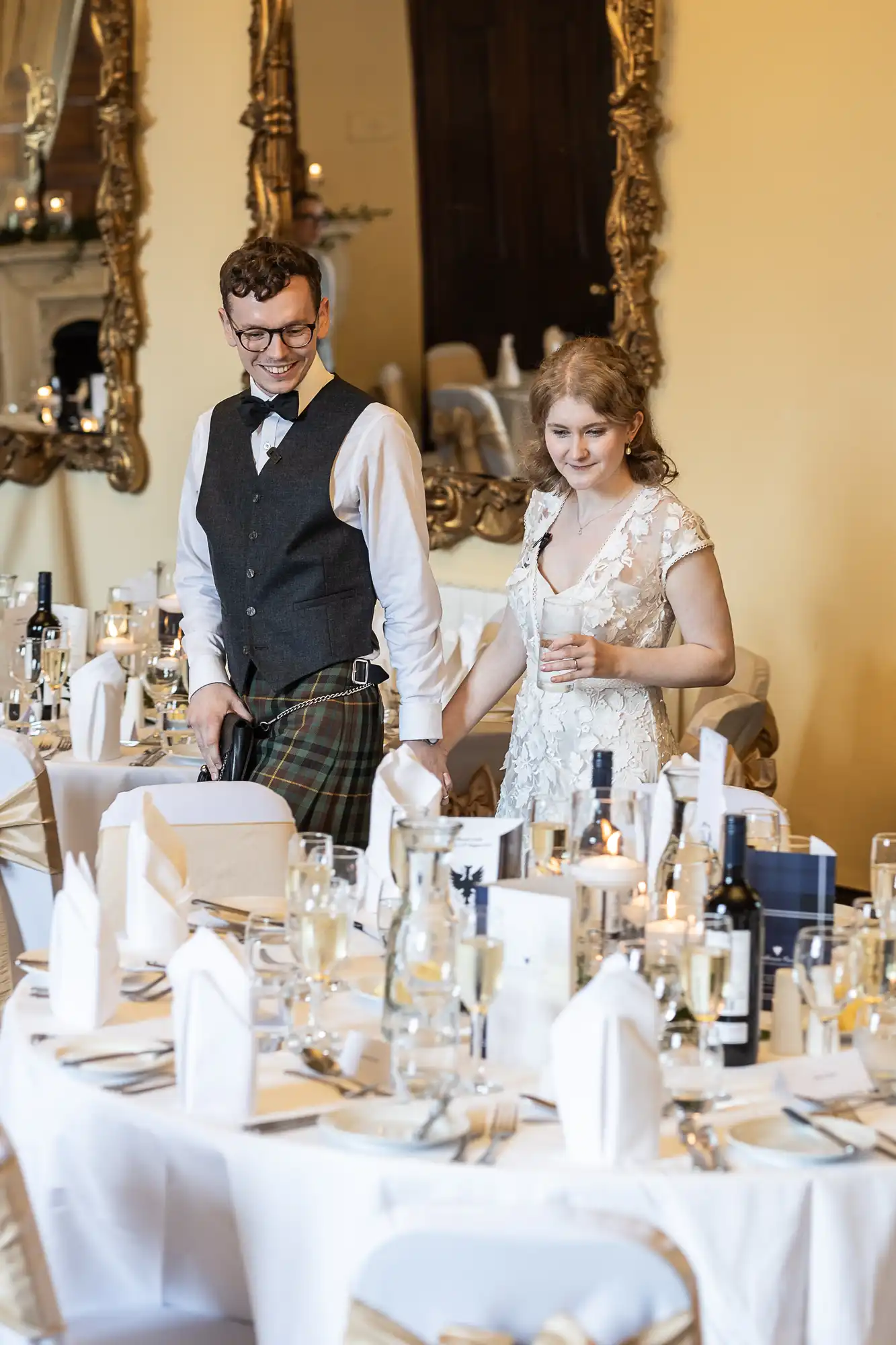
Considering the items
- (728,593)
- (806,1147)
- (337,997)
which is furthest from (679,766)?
(728,593)

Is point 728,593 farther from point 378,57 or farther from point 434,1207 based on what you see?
point 434,1207

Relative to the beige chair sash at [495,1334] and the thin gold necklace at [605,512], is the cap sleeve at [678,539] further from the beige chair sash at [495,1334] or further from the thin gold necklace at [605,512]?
the beige chair sash at [495,1334]

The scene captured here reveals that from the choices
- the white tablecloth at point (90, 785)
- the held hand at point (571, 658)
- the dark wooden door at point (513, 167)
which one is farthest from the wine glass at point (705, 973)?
the dark wooden door at point (513, 167)

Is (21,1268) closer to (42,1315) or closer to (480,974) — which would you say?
(42,1315)

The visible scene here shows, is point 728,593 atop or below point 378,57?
below

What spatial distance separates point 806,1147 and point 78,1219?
79 centimetres

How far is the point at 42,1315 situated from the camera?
156 centimetres

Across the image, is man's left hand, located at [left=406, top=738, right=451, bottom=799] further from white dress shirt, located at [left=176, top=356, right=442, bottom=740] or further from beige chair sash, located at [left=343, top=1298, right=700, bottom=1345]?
beige chair sash, located at [left=343, top=1298, right=700, bottom=1345]

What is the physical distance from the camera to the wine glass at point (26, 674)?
13.3ft

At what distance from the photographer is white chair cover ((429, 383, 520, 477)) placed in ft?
20.0

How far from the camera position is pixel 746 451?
5.46 meters

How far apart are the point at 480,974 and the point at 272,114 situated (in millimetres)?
5740

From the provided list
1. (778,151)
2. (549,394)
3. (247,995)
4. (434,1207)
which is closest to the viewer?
(434,1207)

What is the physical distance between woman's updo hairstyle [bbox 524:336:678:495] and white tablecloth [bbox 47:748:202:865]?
44.0 inches
